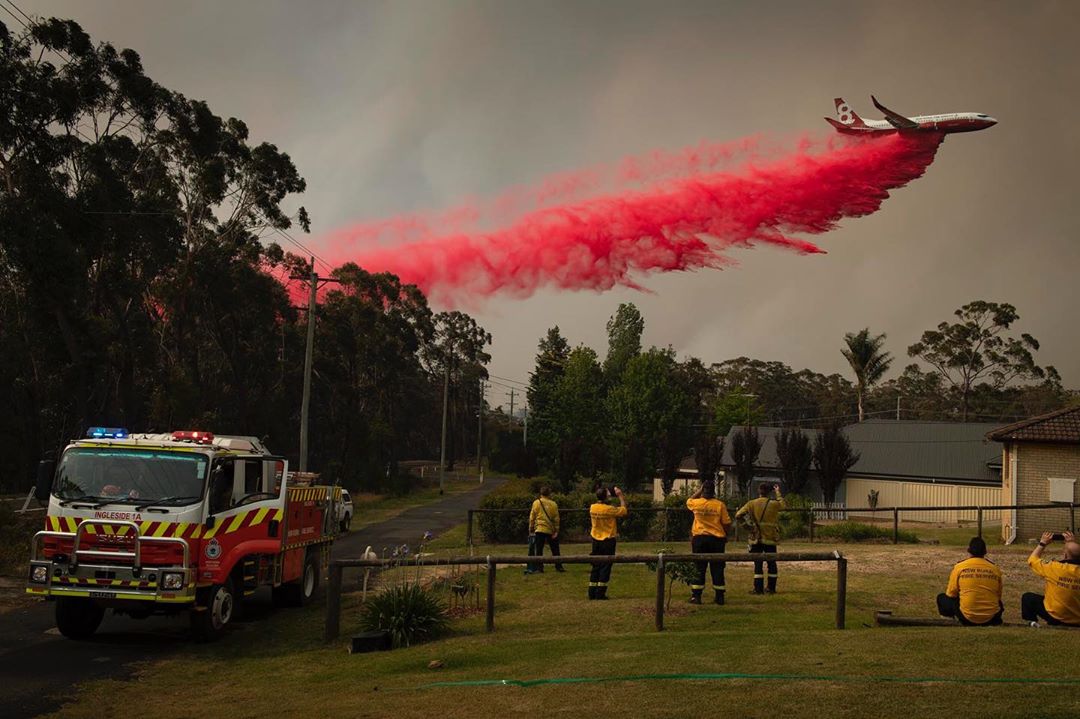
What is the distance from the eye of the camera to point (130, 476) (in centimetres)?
1248

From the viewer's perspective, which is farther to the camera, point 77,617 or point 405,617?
point 77,617

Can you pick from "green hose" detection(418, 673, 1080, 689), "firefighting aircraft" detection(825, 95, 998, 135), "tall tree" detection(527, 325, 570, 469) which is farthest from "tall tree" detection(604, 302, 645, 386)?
"green hose" detection(418, 673, 1080, 689)

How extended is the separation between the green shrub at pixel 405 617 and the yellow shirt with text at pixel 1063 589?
23.1ft

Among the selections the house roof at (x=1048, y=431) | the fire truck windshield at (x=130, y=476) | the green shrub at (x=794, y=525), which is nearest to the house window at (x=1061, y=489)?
the house roof at (x=1048, y=431)

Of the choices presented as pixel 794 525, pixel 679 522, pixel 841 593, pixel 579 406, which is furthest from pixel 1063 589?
pixel 579 406

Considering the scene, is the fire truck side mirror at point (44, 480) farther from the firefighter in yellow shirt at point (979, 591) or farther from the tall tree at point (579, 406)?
the tall tree at point (579, 406)

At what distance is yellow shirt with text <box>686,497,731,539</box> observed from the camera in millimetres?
13617

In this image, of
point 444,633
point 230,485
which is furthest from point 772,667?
point 230,485

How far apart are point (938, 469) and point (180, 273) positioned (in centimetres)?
3998

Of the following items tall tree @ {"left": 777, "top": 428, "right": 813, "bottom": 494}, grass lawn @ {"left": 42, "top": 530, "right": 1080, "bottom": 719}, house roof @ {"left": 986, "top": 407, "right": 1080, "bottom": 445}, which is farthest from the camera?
tall tree @ {"left": 777, "top": 428, "right": 813, "bottom": 494}

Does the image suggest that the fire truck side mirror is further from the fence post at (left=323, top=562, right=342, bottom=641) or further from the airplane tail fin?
the airplane tail fin

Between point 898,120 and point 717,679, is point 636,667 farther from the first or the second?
point 898,120

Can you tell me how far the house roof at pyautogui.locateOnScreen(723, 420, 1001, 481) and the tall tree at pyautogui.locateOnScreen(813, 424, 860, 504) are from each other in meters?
4.14

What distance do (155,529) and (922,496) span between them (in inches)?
1787
